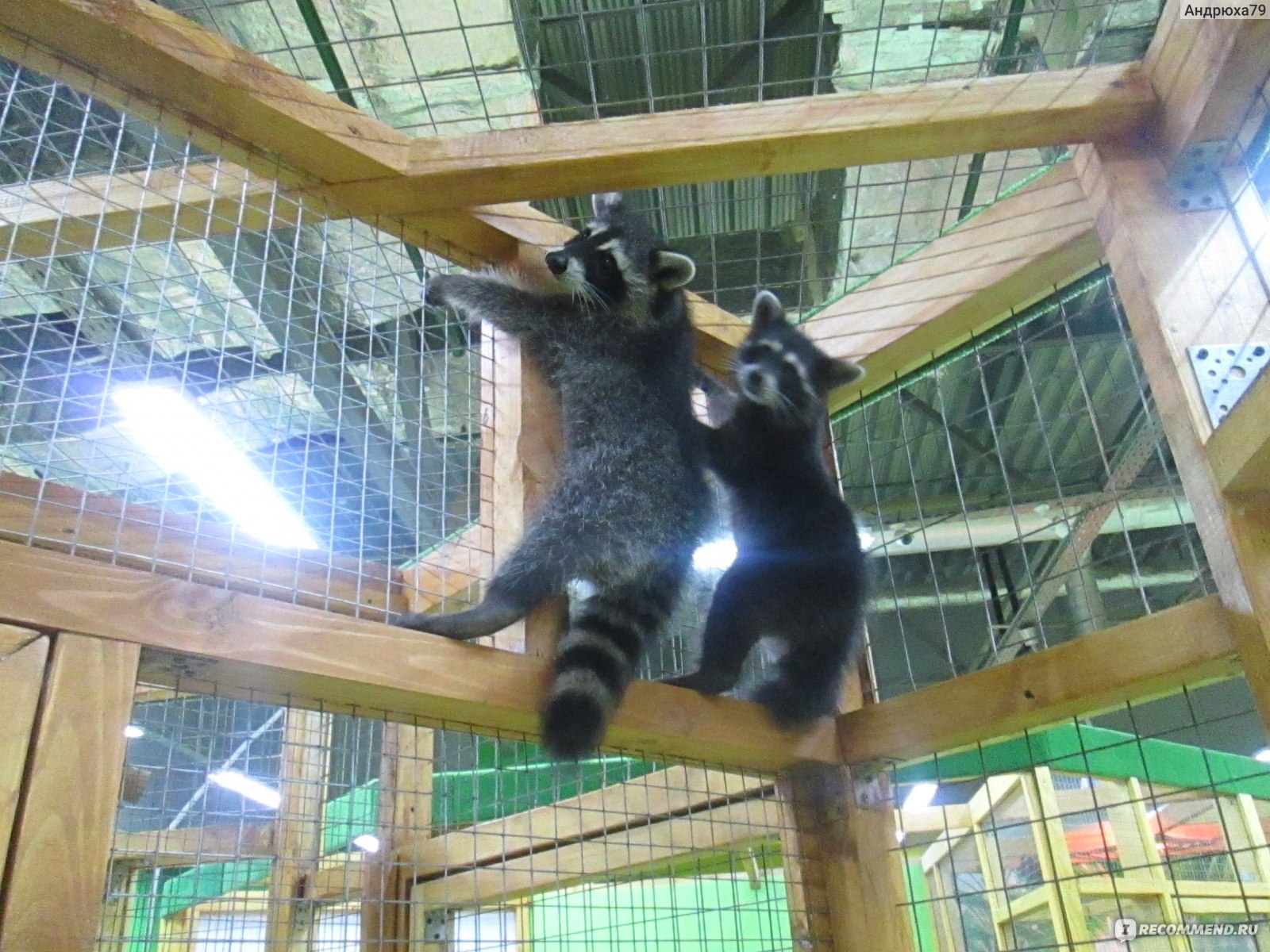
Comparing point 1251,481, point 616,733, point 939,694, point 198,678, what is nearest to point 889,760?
point 939,694

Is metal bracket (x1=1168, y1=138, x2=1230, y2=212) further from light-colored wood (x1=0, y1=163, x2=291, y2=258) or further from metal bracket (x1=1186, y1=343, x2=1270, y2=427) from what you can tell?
light-colored wood (x1=0, y1=163, x2=291, y2=258)

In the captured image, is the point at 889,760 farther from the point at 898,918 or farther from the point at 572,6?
the point at 572,6

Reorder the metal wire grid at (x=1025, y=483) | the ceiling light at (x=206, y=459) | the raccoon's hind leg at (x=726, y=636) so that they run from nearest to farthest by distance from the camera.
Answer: the raccoon's hind leg at (x=726, y=636) < the ceiling light at (x=206, y=459) < the metal wire grid at (x=1025, y=483)

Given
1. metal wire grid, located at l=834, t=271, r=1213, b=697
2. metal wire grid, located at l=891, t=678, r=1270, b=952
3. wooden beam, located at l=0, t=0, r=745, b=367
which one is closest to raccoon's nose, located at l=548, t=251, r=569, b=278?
wooden beam, located at l=0, t=0, r=745, b=367

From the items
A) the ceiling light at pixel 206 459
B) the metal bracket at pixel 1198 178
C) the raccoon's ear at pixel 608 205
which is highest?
the raccoon's ear at pixel 608 205

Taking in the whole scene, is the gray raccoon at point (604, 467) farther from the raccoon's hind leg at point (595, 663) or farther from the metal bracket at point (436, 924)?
the metal bracket at point (436, 924)

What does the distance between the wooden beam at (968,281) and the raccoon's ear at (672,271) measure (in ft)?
1.44

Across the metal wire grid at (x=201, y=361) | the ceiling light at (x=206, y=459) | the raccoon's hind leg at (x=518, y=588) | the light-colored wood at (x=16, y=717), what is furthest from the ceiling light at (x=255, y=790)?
the light-colored wood at (x=16, y=717)

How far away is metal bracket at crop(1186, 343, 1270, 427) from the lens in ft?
5.25

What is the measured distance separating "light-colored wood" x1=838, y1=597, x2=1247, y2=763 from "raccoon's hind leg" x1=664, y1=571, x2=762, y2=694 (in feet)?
0.97

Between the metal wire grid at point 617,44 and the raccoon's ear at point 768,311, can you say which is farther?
the metal wire grid at point 617,44

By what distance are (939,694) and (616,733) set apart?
73 cm

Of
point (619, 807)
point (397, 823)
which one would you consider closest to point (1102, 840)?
point (619, 807)

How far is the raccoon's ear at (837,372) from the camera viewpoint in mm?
2596
